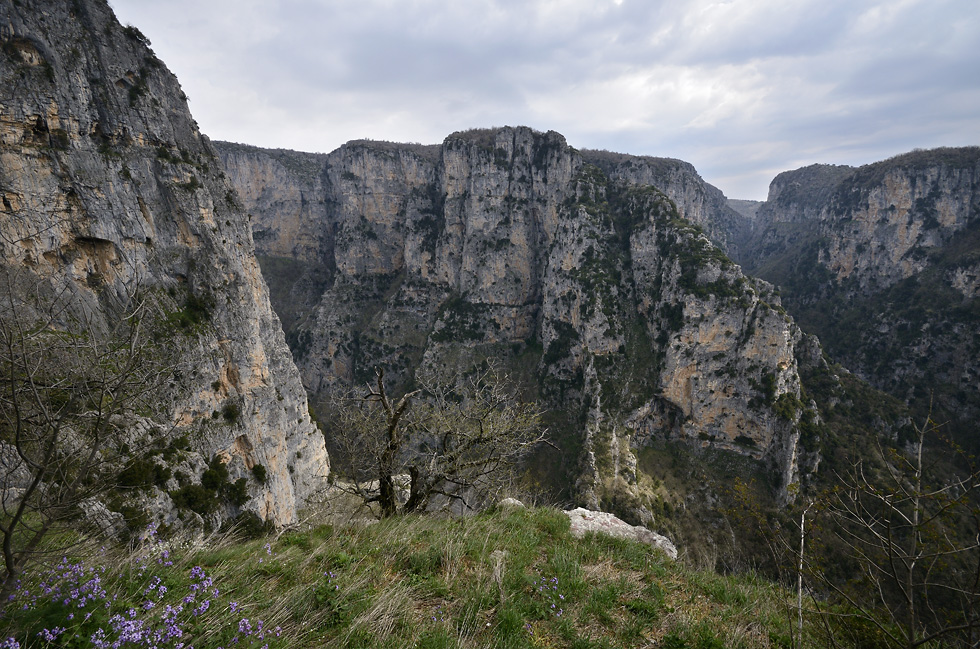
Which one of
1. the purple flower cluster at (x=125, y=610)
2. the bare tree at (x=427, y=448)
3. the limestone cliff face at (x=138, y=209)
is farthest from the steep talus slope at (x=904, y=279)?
the limestone cliff face at (x=138, y=209)

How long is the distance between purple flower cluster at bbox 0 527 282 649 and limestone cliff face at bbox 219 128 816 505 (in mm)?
52361

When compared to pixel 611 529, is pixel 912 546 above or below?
above

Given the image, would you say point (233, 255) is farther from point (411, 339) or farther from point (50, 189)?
point (411, 339)

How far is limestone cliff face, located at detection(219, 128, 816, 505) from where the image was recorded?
5847 centimetres

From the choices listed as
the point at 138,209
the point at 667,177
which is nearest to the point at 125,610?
the point at 138,209

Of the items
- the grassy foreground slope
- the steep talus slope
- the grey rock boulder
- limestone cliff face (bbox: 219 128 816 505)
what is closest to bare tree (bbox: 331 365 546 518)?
the grassy foreground slope

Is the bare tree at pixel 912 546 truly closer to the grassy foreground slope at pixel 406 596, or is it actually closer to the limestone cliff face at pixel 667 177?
the grassy foreground slope at pixel 406 596

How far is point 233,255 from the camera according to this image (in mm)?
29984

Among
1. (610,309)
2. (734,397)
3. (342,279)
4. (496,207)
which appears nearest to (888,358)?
(734,397)

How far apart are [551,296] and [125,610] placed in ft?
249

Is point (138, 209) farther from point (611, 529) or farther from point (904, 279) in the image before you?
point (904, 279)

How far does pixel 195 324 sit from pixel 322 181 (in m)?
87.5

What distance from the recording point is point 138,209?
976 inches

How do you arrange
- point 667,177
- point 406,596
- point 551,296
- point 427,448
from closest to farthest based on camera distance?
point 406,596
point 427,448
point 551,296
point 667,177
